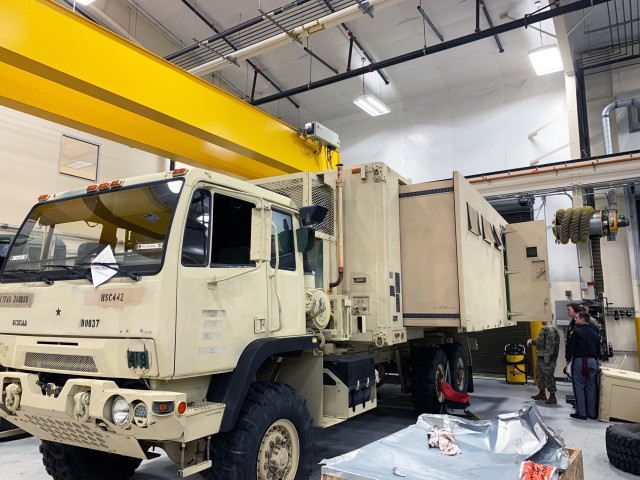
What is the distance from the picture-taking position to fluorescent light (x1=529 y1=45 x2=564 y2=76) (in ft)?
32.0

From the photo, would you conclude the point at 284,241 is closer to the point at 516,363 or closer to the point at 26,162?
the point at 26,162

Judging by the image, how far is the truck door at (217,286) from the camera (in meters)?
3.24

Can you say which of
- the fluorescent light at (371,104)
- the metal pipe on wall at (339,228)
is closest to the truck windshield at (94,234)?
the metal pipe on wall at (339,228)

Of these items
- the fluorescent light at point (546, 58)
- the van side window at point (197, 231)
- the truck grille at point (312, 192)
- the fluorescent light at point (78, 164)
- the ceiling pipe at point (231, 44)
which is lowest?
the van side window at point (197, 231)

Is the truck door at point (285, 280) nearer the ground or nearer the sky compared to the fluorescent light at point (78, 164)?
nearer the ground

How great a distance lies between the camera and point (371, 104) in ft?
39.9

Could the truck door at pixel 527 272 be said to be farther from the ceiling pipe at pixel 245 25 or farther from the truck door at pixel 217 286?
the truck door at pixel 217 286

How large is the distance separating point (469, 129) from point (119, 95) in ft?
34.7

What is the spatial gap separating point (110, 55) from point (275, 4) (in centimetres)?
617

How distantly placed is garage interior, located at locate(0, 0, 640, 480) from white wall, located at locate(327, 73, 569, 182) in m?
0.06

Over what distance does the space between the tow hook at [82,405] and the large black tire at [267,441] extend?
3.00 feet

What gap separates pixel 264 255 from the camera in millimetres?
3787

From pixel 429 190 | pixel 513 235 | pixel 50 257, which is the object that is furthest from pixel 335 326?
pixel 513 235

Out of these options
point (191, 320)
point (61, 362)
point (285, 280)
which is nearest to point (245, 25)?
point (285, 280)
